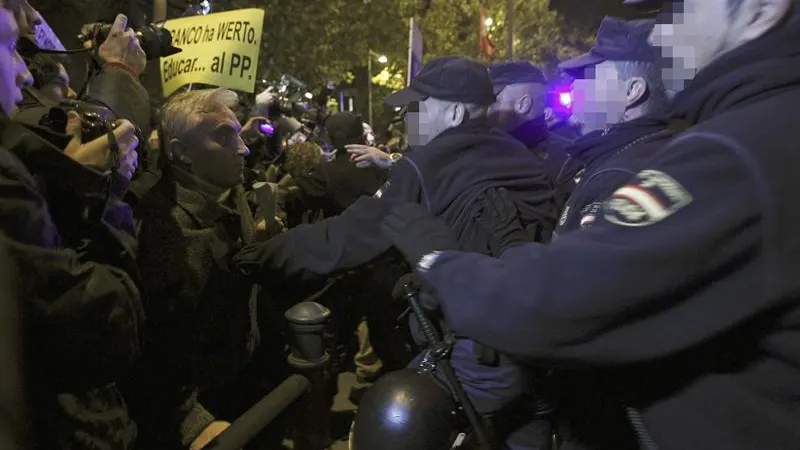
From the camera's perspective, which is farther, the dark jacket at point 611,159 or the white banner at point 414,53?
the white banner at point 414,53

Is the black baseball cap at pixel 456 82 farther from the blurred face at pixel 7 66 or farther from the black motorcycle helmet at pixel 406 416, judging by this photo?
the blurred face at pixel 7 66

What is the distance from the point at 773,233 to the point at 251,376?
2.70 m

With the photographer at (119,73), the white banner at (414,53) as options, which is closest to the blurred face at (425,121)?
the photographer at (119,73)

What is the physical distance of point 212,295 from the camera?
9.05 feet

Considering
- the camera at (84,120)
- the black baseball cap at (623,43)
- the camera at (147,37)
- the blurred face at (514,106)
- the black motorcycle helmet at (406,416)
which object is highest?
the camera at (147,37)

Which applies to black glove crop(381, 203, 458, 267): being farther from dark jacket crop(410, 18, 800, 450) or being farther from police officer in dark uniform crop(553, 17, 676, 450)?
dark jacket crop(410, 18, 800, 450)

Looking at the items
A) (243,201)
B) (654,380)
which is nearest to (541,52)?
(243,201)

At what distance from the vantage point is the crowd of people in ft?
3.71

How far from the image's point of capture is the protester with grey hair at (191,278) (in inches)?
102

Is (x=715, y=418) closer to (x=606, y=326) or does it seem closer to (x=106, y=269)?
(x=606, y=326)

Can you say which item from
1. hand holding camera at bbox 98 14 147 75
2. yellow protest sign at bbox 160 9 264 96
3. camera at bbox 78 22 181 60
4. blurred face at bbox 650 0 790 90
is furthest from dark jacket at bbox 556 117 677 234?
yellow protest sign at bbox 160 9 264 96

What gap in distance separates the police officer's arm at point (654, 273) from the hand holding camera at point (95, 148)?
1359mm

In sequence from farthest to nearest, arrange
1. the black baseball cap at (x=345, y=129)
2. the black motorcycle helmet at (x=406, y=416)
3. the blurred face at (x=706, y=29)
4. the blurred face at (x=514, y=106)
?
the black baseball cap at (x=345, y=129) < the blurred face at (x=514, y=106) < the black motorcycle helmet at (x=406, y=416) < the blurred face at (x=706, y=29)

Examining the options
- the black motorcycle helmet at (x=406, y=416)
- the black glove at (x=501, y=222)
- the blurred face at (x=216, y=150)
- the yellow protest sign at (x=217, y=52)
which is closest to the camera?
the black motorcycle helmet at (x=406, y=416)
